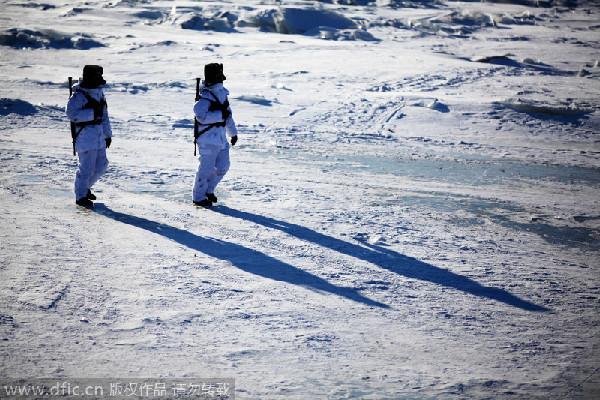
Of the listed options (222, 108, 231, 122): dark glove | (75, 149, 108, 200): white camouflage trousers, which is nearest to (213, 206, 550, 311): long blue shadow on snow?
(222, 108, 231, 122): dark glove

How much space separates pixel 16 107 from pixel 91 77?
5315mm

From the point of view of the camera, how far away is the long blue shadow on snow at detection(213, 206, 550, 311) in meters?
4.64

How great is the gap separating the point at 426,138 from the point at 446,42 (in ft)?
37.4

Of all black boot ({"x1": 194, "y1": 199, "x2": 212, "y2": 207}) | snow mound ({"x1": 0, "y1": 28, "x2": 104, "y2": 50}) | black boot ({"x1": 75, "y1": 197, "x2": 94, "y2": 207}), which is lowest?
black boot ({"x1": 194, "y1": 199, "x2": 212, "y2": 207})

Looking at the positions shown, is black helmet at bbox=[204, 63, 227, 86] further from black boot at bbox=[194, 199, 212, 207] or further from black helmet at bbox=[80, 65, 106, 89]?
black boot at bbox=[194, 199, 212, 207]

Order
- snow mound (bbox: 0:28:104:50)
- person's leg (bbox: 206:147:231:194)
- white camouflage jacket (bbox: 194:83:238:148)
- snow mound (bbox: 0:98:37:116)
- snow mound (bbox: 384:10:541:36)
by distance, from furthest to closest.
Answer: snow mound (bbox: 384:10:541:36)
snow mound (bbox: 0:28:104:50)
snow mound (bbox: 0:98:37:116)
person's leg (bbox: 206:147:231:194)
white camouflage jacket (bbox: 194:83:238:148)

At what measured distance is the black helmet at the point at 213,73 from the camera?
6.14 m

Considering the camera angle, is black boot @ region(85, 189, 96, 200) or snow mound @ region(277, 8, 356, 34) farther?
snow mound @ region(277, 8, 356, 34)

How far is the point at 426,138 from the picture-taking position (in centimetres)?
964

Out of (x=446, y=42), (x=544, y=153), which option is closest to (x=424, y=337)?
(x=544, y=153)

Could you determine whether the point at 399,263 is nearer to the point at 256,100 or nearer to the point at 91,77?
the point at 91,77

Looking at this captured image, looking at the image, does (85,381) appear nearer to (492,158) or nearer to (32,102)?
(492,158)

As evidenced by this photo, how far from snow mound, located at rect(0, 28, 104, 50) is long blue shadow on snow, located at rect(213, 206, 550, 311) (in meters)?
13.7

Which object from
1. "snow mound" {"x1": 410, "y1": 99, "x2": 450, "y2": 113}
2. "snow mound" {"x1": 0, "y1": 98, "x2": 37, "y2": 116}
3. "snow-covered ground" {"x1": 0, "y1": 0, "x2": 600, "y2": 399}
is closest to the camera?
"snow-covered ground" {"x1": 0, "y1": 0, "x2": 600, "y2": 399}
